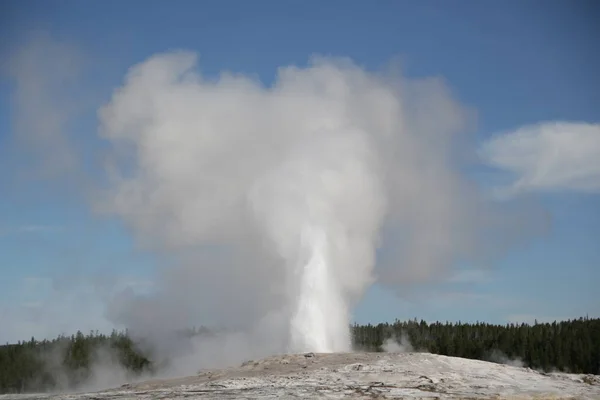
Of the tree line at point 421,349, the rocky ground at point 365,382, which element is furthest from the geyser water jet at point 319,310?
the tree line at point 421,349

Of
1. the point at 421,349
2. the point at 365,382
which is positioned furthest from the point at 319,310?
the point at 421,349

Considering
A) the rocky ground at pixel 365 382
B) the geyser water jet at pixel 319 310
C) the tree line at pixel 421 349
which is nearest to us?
the rocky ground at pixel 365 382

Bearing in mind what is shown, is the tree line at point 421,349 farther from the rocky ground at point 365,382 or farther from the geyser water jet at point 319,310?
the rocky ground at point 365,382

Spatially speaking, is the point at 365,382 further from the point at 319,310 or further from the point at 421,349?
the point at 421,349

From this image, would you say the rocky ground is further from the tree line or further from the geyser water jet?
the tree line

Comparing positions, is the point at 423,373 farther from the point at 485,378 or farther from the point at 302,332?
the point at 302,332

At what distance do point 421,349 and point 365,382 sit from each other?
5138 centimetres

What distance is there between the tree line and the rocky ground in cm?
2921

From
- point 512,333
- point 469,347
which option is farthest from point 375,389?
point 512,333

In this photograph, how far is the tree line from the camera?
69875mm

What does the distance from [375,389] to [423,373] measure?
174 inches

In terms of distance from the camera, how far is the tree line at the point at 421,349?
229 feet

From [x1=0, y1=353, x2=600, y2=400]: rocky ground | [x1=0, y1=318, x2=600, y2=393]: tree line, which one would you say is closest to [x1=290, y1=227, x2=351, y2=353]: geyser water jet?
[x1=0, y1=353, x2=600, y2=400]: rocky ground

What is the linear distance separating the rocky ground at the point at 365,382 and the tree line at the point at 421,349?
29.2 metres
